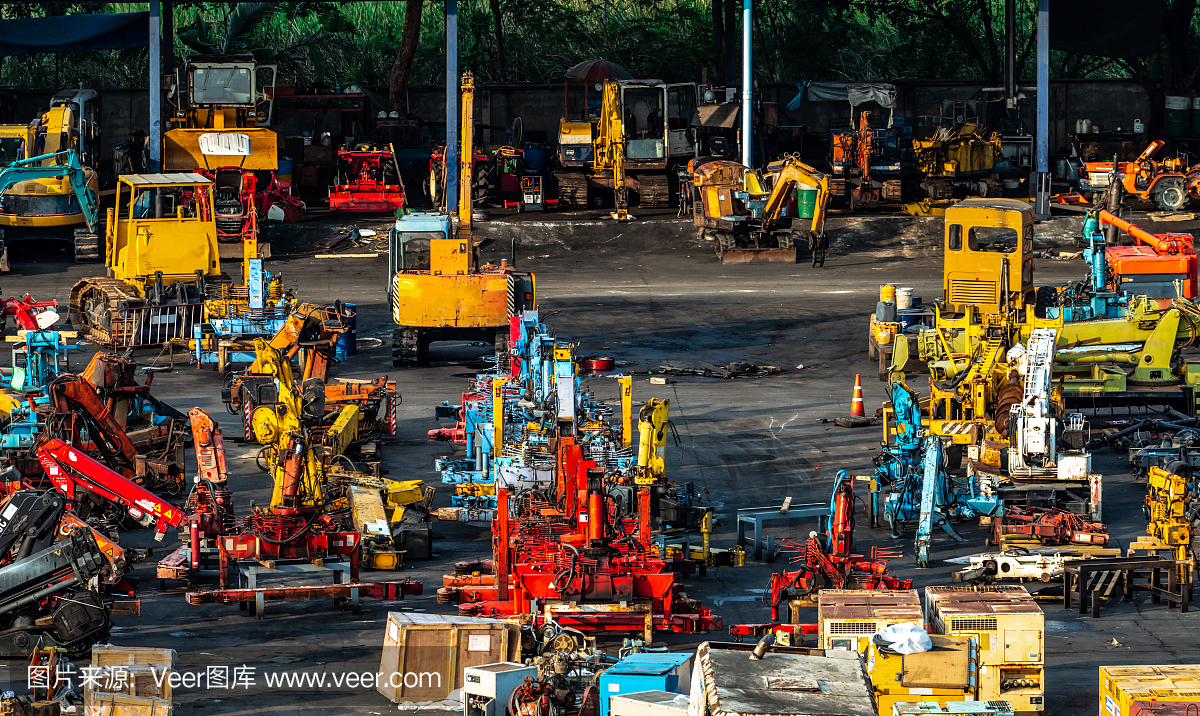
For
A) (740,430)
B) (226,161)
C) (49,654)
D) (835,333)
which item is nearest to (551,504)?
(49,654)

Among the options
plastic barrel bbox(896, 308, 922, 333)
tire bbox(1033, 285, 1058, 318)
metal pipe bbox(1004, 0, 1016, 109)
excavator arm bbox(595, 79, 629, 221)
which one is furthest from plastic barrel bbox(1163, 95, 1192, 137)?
tire bbox(1033, 285, 1058, 318)

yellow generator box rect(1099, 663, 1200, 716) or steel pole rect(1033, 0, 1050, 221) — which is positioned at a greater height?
steel pole rect(1033, 0, 1050, 221)

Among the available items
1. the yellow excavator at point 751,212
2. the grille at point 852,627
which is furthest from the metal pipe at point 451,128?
the grille at point 852,627

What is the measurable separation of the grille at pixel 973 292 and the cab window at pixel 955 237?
62cm

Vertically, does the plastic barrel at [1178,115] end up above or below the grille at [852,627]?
above

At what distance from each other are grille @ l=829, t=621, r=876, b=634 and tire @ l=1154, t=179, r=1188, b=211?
30326 mm

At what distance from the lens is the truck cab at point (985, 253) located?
2964 centimetres

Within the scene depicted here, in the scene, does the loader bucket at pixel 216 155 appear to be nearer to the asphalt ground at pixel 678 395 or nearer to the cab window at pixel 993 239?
the asphalt ground at pixel 678 395

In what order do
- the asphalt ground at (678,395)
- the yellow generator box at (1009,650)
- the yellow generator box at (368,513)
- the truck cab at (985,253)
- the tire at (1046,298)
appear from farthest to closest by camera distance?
the truck cab at (985,253), the tire at (1046,298), the yellow generator box at (368,513), the asphalt ground at (678,395), the yellow generator box at (1009,650)

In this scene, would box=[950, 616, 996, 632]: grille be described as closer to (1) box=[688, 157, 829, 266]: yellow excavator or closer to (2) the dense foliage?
(1) box=[688, 157, 829, 266]: yellow excavator

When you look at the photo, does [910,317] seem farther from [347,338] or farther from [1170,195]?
[1170,195]

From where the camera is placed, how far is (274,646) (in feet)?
52.5

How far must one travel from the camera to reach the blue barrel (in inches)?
1176

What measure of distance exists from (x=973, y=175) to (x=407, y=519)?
87.0 feet
